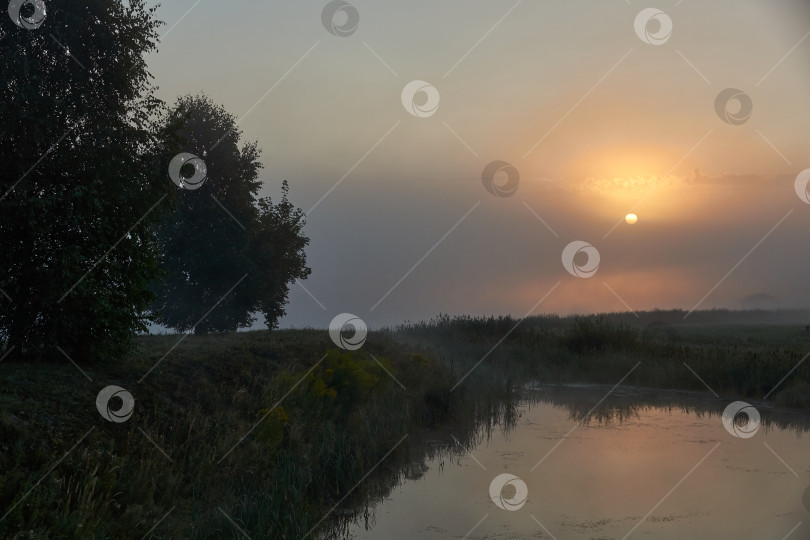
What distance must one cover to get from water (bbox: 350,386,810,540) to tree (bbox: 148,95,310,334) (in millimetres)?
14803

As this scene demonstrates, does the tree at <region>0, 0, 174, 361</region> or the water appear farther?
the tree at <region>0, 0, 174, 361</region>

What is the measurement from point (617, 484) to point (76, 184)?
38.5ft

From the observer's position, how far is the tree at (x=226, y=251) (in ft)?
98.3

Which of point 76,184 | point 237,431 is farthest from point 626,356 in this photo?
point 76,184

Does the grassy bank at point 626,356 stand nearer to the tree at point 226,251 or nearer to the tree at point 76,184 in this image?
the tree at point 226,251

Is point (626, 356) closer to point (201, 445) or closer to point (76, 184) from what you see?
point (201, 445)

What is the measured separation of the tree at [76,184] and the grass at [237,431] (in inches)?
37.4

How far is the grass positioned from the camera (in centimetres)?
897

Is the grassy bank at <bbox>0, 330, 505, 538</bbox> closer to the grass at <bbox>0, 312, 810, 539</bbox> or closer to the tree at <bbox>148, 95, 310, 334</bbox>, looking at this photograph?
the grass at <bbox>0, 312, 810, 539</bbox>

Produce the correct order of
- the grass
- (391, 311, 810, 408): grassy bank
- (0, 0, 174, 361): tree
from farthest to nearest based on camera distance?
(391, 311, 810, 408): grassy bank, (0, 0, 174, 361): tree, the grass

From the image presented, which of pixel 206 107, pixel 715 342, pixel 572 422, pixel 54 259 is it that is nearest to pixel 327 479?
pixel 54 259

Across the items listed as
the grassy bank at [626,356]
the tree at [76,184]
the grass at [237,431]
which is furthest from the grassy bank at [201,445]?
the grassy bank at [626,356]

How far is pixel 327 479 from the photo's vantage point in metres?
12.8

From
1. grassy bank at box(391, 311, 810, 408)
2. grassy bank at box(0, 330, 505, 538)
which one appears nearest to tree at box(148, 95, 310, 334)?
grassy bank at box(391, 311, 810, 408)
